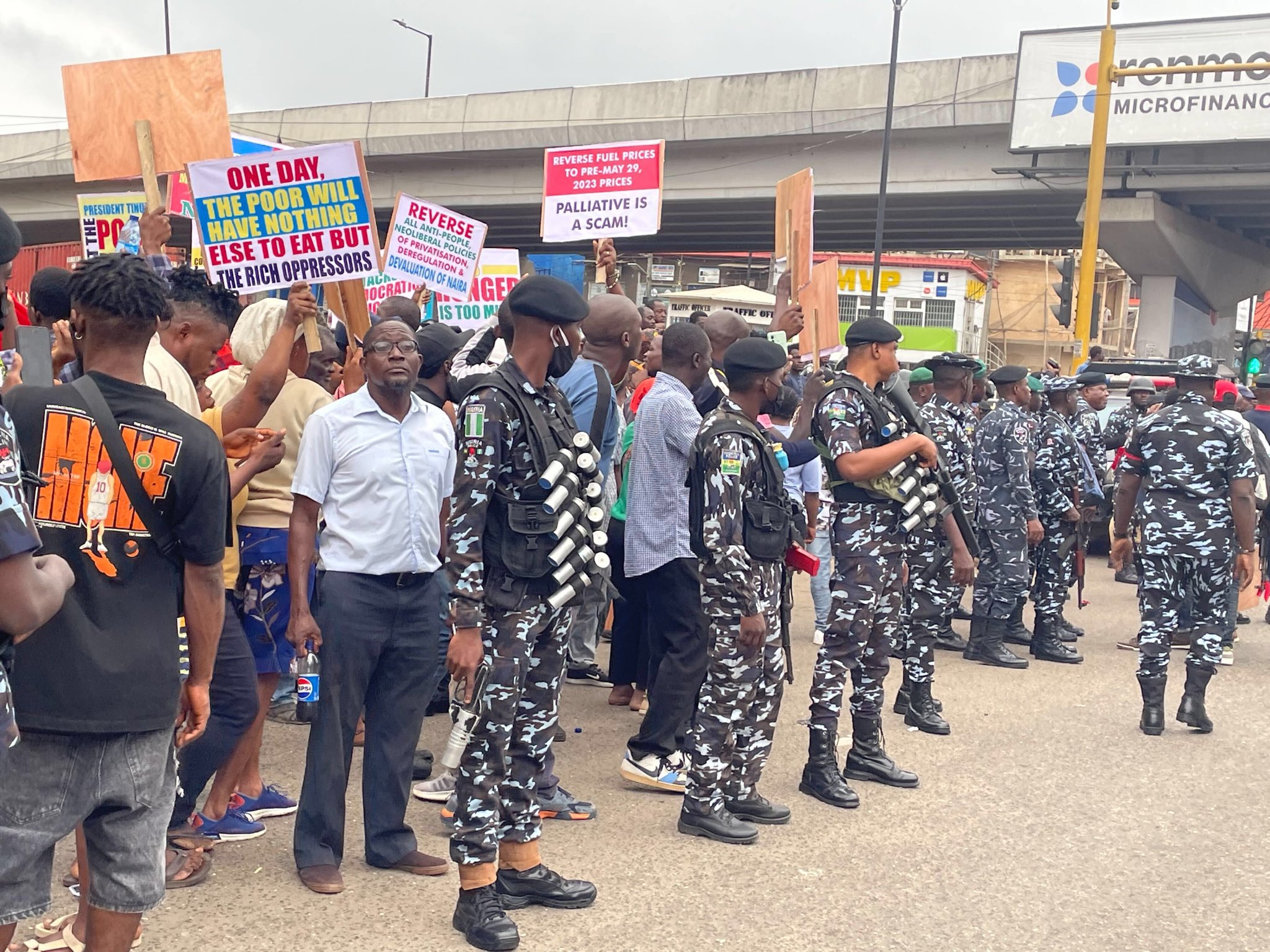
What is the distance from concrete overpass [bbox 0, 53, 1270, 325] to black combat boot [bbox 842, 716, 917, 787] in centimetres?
2297

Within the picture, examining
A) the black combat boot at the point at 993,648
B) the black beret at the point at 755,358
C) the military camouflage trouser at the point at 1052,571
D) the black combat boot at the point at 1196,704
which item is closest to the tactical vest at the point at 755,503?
the black beret at the point at 755,358

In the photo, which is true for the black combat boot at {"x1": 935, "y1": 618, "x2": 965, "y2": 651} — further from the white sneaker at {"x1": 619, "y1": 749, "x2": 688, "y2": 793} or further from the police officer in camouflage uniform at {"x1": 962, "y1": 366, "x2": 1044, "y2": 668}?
the white sneaker at {"x1": 619, "y1": 749, "x2": 688, "y2": 793}

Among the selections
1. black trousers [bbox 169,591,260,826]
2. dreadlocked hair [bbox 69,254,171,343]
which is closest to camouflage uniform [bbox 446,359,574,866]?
black trousers [bbox 169,591,260,826]

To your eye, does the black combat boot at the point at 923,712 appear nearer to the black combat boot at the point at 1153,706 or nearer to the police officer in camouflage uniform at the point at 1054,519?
the black combat boot at the point at 1153,706

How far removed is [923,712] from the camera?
7203mm

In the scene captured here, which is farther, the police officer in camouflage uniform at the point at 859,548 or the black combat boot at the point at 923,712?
the black combat boot at the point at 923,712

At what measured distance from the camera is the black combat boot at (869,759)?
609 cm

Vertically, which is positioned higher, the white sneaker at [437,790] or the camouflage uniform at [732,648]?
the camouflage uniform at [732,648]

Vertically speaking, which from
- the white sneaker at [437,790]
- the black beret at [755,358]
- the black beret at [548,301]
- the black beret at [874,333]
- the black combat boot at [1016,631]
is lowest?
the white sneaker at [437,790]

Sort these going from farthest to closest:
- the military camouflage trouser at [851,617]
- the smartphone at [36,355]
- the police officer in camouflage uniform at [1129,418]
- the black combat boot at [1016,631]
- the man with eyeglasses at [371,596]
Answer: the police officer in camouflage uniform at [1129,418] → the black combat boot at [1016,631] → the military camouflage trouser at [851,617] → the man with eyeglasses at [371,596] → the smartphone at [36,355]

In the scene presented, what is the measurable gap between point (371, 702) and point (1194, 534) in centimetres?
507

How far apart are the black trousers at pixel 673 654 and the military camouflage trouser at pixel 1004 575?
13.2 feet

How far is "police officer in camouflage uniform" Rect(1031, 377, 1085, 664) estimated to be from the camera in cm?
967

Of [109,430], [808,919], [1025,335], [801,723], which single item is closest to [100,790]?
[109,430]
